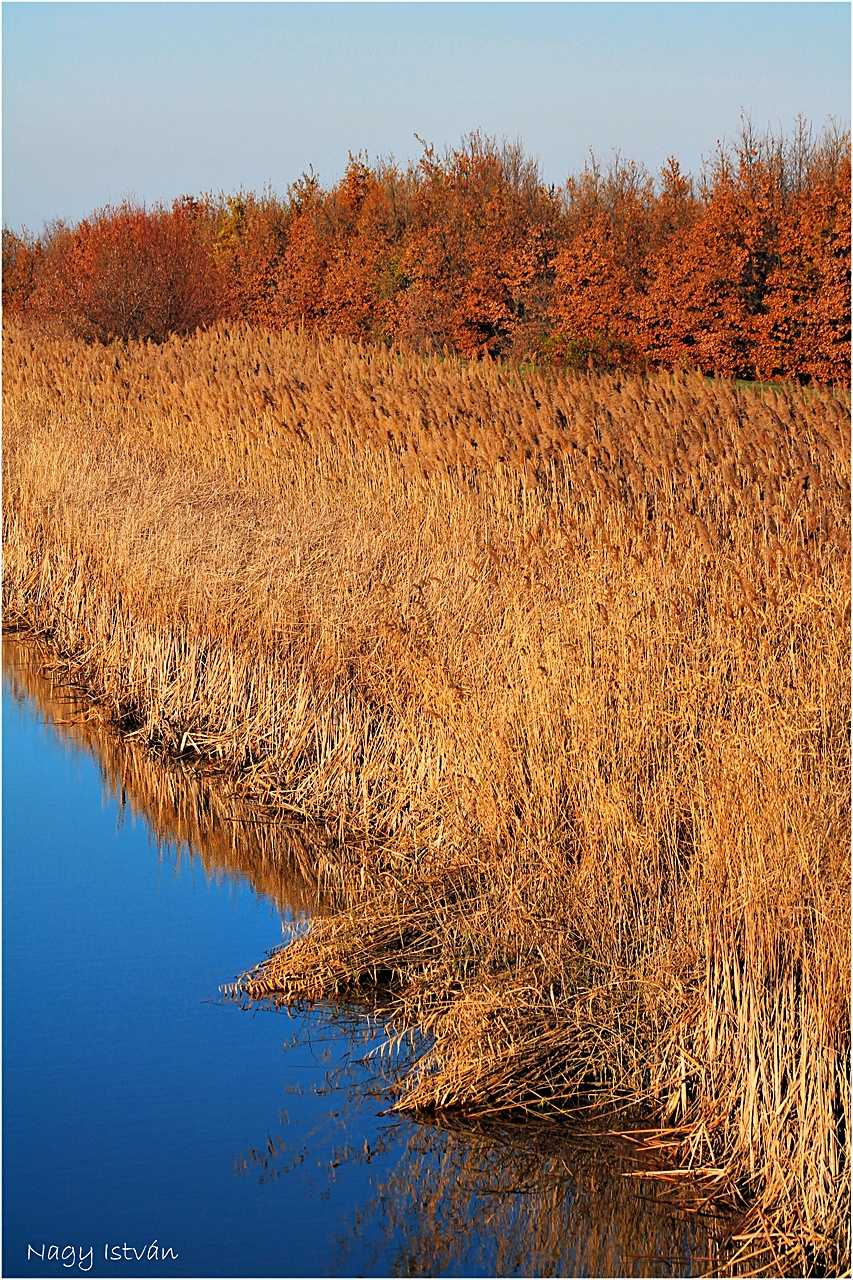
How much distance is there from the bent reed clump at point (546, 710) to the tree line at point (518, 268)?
868 centimetres

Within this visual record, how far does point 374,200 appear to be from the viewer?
31453 mm

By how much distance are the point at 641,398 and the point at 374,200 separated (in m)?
20.4

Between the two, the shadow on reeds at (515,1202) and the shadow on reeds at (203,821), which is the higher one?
the shadow on reeds at (203,821)

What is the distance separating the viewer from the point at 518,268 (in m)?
25.9

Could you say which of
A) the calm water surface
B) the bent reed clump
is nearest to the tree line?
the bent reed clump

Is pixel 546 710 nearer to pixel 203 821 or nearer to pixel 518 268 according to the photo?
pixel 203 821

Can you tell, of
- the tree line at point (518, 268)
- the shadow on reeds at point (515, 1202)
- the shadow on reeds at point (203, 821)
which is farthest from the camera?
the tree line at point (518, 268)

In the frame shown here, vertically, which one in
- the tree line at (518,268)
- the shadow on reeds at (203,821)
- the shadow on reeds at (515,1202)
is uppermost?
the tree line at (518,268)

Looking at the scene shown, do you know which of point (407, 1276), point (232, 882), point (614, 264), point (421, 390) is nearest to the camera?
point (407, 1276)

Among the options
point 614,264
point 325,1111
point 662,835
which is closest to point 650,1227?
point 325,1111

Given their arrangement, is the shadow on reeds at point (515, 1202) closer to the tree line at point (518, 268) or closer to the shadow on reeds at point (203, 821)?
the shadow on reeds at point (203, 821)

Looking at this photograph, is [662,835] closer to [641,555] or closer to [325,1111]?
[325,1111]

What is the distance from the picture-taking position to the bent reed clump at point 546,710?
13.0 feet

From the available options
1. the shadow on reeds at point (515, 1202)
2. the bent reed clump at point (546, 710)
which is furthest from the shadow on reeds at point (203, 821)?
the shadow on reeds at point (515, 1202)
